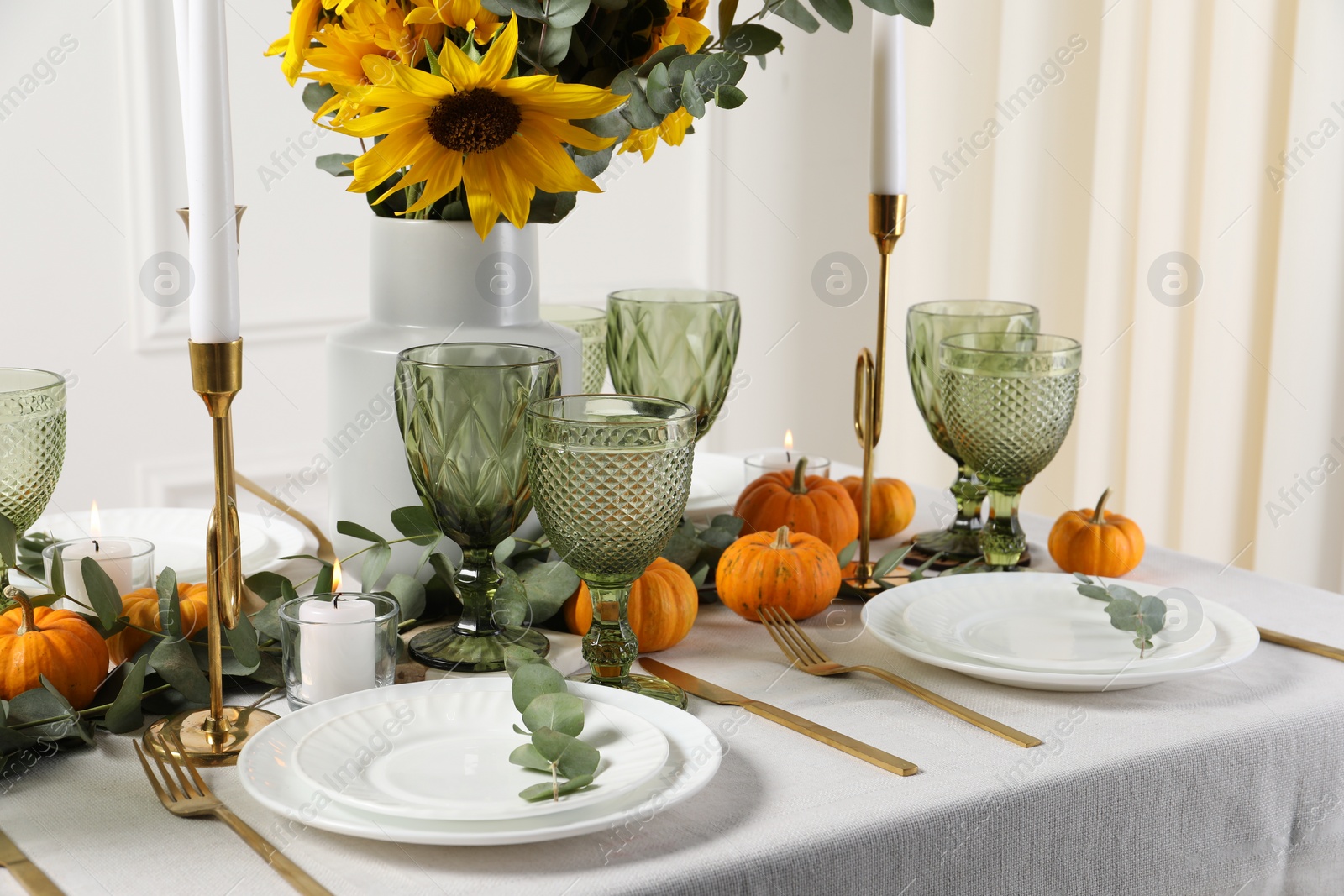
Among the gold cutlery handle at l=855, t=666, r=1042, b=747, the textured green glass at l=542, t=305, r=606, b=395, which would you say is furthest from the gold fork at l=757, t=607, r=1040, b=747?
the textured green glass at l=542, t=305, r=606, b=395

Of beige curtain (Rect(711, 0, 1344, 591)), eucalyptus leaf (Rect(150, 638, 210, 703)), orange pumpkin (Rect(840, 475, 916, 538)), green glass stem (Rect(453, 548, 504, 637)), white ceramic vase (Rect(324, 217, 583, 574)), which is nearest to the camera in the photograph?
eucalyptus leaf (Rect(150, 638, 210, 703))

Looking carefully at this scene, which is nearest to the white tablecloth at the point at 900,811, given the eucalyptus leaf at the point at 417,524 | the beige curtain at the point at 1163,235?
the eucalyptus leaf at the point at 417,524

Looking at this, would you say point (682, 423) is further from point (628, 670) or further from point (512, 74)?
point (512, 74)

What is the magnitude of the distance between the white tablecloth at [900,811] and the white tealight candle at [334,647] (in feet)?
0.33

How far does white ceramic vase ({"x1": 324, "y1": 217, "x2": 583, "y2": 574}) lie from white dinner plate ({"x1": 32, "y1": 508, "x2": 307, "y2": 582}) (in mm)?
96

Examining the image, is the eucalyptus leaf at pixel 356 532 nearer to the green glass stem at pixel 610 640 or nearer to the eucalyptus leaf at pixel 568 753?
the green glass stem at pixel 610 640

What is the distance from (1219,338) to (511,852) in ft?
6.47

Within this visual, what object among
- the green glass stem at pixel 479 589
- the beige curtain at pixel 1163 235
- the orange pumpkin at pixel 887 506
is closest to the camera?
the green glass stem at pixel 479 589

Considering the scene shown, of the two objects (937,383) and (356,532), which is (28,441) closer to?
(356,532)

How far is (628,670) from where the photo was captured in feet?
2.85

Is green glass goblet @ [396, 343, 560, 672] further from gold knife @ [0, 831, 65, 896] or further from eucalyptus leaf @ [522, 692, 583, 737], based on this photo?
gold knife @ [0, 831, 65, 896]

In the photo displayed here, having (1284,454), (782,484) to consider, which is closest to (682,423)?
(782,484)

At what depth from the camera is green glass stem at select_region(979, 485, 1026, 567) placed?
1.14 meters

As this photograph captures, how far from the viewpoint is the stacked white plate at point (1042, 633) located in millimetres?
859
